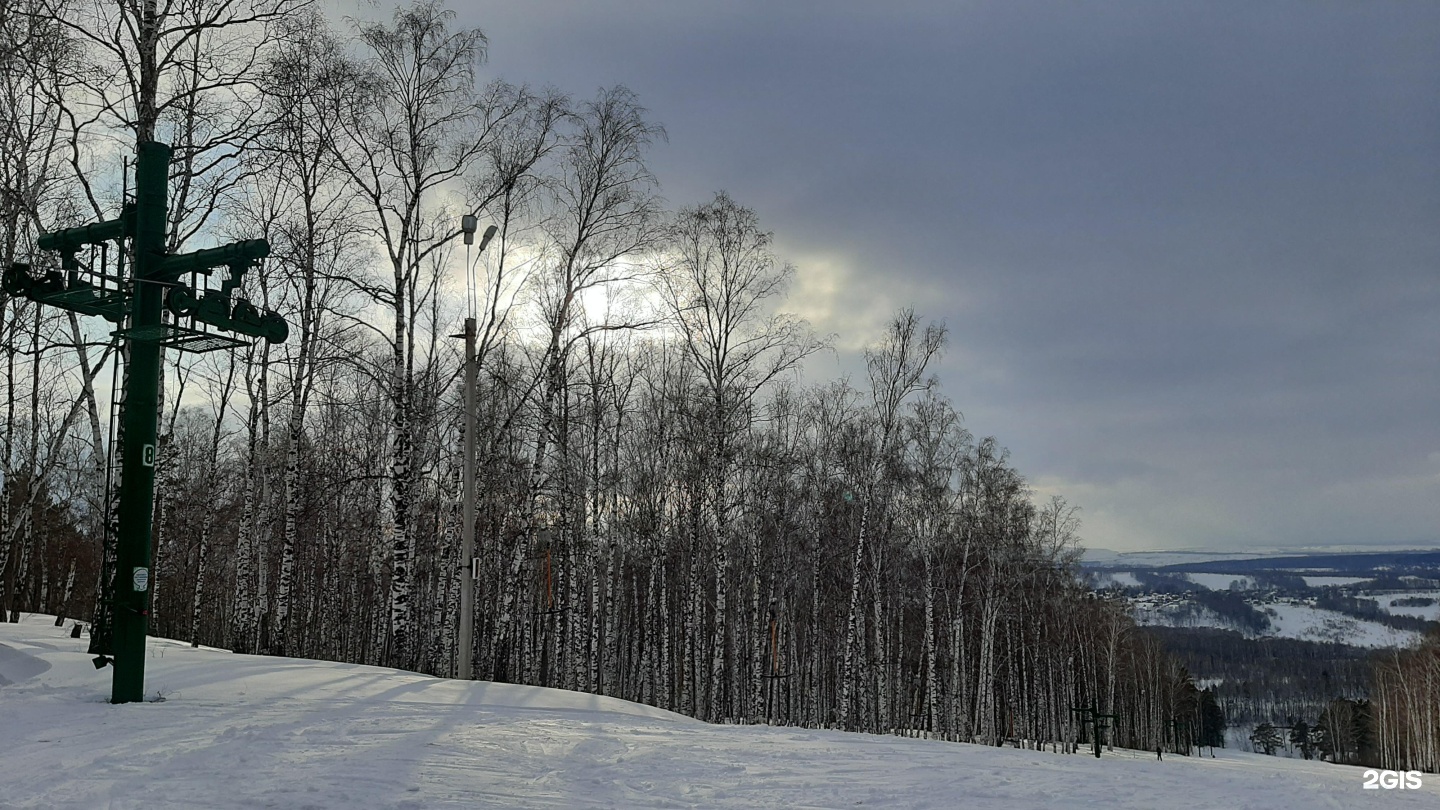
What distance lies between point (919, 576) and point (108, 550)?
121 feet

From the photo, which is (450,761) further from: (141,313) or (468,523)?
(468,523)

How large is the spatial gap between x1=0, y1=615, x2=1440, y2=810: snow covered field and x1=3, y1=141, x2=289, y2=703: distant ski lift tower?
111 cm

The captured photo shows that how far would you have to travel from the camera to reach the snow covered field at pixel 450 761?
5754 millimetres

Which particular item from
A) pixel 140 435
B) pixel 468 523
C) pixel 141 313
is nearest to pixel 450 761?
pixel 140 435

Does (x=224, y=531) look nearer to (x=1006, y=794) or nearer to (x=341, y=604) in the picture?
(x=341, y=604)

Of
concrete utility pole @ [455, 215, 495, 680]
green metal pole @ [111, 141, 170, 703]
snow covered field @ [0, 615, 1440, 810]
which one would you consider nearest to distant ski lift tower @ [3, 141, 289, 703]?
green metal pole @ [111, 141, 170, 703]

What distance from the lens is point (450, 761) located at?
6941 mm

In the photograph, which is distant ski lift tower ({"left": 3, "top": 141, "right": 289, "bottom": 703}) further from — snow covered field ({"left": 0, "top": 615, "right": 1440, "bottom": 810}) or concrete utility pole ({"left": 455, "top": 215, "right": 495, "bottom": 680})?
concrete utility pole ({"left": 455, "top": 215, "right": 495, "bottom": 680})

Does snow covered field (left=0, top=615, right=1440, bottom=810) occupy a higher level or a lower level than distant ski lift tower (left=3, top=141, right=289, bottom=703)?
lower

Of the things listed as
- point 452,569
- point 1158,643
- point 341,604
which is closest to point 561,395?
point 452,569

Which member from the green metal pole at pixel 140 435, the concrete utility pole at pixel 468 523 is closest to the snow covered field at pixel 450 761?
the green metal pole at pixel 140 435

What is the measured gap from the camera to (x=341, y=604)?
A: 40531 millimetres

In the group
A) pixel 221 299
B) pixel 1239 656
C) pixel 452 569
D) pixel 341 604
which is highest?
pixel 221 299

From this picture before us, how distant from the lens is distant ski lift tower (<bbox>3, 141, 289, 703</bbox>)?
30.1ft
